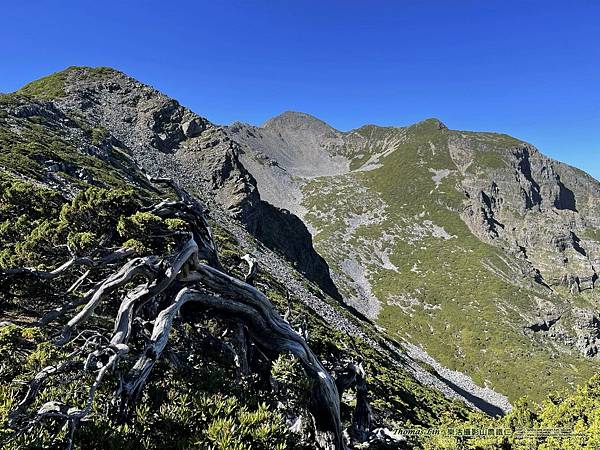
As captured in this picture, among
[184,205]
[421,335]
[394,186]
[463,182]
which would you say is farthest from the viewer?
[394,186]

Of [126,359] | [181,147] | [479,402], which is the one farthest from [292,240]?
[126,359]

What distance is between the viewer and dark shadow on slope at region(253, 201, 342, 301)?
8169 cm

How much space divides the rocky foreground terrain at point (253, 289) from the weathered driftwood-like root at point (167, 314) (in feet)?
0.16

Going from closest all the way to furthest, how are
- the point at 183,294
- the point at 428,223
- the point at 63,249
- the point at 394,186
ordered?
the point at 183,294 < the point at 63,249 < the point at 428,223 < the point at 394,186

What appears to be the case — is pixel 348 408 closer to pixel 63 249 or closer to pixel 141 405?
pixel 141 405

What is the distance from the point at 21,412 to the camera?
4418 mm

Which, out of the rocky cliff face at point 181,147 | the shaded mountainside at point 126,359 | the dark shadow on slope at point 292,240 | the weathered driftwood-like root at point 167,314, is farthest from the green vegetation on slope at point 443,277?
the weathered driftwood-like root at point 167,314

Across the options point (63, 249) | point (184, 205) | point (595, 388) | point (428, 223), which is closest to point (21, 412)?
point (184, 205)

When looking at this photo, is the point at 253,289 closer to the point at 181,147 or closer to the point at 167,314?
the point at 167,314

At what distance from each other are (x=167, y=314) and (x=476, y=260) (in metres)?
139

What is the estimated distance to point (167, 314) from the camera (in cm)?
670

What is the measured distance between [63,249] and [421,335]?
96.8m

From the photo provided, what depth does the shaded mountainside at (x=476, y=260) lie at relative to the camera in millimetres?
89812

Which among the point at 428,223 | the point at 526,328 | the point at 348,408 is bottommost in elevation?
the point at 348,408
